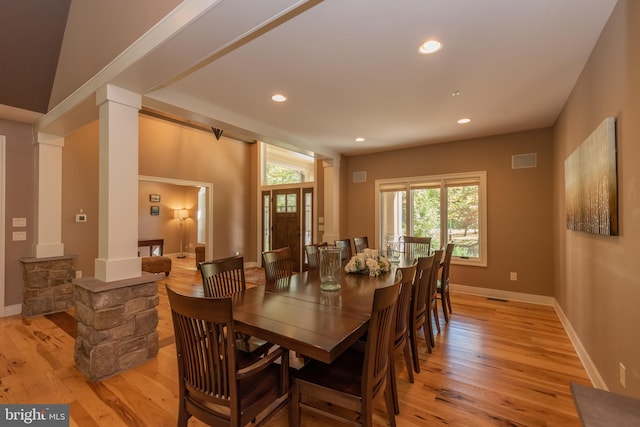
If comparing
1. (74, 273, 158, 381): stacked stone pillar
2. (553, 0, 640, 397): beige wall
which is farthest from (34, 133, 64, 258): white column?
(553, 0, 640, 397): beige wall

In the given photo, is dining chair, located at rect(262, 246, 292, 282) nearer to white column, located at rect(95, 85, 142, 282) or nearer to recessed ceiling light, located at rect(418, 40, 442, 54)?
white column, located at rect(95, 85, 142, 282)

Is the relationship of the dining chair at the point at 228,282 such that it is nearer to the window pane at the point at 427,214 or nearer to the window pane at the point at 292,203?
the window pane at the point at 427,214

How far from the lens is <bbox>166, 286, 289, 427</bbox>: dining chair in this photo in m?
1.30

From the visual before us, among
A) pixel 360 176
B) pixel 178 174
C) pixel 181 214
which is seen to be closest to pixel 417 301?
pixel 360 176

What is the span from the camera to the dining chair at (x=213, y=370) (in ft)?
4.25

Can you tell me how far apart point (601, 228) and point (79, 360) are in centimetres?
419

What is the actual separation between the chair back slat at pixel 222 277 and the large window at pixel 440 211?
10.9 feet

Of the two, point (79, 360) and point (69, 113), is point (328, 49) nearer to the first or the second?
point (69, 113)

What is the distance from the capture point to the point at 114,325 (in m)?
2.43

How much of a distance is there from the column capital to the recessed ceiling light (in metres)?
2.45

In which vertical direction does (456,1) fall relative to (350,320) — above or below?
above

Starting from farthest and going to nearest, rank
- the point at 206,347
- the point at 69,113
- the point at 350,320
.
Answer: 1. the point at 69,113
2. the point at 350,320
3. the point at 206,347

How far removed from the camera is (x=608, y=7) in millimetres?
1859

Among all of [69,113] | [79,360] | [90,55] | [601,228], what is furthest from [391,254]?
[69,113]
